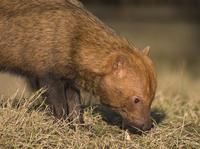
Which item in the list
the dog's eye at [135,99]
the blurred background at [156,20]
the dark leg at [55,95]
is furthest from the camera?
the blurred background at [156,20]

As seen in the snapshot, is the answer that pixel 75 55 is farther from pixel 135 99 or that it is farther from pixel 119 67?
pixel 135 99

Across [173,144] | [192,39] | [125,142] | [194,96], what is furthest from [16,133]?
[192,39]

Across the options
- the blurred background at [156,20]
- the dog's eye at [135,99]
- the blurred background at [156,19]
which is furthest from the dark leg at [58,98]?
the blurred background at [156,19]

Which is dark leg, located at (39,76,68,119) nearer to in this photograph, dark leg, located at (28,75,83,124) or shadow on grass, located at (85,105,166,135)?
dark leg, located at (28,75,83,124)

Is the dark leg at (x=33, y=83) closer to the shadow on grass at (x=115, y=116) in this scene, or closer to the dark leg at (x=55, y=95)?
the dark leg at (x=55, y=95)

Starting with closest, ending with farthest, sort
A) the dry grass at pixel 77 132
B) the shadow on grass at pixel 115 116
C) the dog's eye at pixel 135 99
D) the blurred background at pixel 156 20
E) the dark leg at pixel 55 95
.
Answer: the dry grass at pixel 77 132 < the dog's eye at pixel 135 99 < the dark leg at pixel 55 95 < the shadow on grass at pixel 115 116 < the blurred background at pixel 156 20

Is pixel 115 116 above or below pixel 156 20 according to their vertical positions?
above

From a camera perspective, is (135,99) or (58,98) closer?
(135,99)

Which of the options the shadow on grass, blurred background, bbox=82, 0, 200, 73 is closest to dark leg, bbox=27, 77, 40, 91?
the shadow on grass

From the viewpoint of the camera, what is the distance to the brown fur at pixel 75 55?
24.5 ft

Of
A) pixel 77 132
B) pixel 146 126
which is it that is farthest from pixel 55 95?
pixel 146 126

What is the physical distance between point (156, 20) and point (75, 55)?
19115 millimetres

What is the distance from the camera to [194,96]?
10172 mm

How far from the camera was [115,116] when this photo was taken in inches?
329
